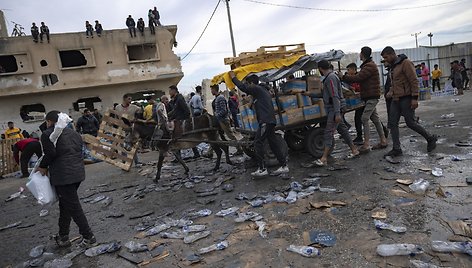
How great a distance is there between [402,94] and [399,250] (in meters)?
3.55

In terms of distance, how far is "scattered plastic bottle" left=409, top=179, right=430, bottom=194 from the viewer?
4207mm

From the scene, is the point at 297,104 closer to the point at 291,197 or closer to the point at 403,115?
the point at 403,115

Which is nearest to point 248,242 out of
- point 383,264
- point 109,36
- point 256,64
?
point 383,264

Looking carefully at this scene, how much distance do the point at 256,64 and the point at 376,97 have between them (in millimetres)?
2549

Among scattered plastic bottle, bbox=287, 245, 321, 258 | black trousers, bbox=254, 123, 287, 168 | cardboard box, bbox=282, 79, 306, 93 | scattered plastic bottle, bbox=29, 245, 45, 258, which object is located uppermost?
cardboard box, bbox=282, 79, 306, 93

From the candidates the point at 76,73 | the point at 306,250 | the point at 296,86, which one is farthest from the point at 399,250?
the point at 76,73

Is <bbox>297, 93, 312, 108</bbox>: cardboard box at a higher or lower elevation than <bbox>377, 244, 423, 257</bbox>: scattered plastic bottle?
higher

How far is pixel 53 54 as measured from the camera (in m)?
Answer: 21.1

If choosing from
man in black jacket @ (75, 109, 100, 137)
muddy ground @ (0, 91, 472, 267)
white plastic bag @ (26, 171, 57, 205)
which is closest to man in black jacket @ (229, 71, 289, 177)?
muddy ground @ (0, 91, 472, 267)

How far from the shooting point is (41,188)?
4059mm

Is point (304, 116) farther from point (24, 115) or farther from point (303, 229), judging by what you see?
point (24, 115)

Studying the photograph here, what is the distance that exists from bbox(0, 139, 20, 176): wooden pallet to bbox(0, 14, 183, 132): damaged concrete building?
404 inches

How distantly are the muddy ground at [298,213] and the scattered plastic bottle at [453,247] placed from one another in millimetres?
64

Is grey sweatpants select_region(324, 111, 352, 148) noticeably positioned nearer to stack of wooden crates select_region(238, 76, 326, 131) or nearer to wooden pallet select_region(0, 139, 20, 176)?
stack of wooden crates select_region(238, 76, 326, 131)
